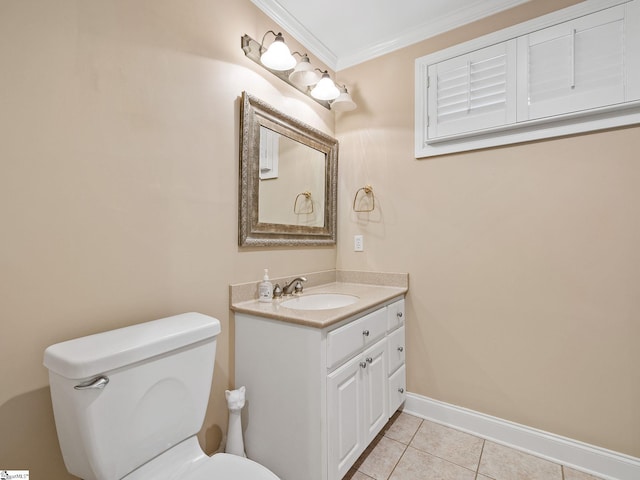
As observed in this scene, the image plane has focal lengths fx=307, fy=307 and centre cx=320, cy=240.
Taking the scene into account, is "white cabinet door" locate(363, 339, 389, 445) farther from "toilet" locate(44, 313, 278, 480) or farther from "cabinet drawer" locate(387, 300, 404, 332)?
"toilet" locate(44, 313, 278, 480)

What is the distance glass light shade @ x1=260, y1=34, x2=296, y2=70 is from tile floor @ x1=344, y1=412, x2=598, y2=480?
2106 mm

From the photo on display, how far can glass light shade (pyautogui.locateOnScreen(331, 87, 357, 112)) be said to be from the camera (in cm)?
207

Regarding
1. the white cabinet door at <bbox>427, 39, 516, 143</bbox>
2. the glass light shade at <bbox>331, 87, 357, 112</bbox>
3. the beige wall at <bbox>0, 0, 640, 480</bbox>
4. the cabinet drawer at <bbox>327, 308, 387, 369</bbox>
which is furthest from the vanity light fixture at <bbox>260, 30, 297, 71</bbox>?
the cabinet drawer at <bbox>327, 308, 387, 369</bbox>

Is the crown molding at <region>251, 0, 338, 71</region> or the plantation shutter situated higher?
the crown molding at <region>251, 0, 338, 71</region>

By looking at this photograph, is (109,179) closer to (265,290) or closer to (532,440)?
(265,290)

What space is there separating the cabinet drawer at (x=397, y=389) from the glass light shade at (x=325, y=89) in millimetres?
1768

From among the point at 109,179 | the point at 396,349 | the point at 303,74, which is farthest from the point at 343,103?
the point at 396,349

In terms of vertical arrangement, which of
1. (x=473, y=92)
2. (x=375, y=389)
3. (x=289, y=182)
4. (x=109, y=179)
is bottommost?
(x=375, y=389)

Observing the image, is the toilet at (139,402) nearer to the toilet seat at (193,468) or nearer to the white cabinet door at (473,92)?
the toilet seat at (193,468)

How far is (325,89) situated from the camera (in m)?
1.94

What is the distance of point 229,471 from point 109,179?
1086mm

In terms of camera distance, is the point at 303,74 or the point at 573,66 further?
the point at 303,74

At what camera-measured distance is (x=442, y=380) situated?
1.94 m

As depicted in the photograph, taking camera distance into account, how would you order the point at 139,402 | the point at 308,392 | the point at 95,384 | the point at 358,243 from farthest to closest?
the point at 358,243, the point at 308,392, the point at 139,402, the point at 95,384
